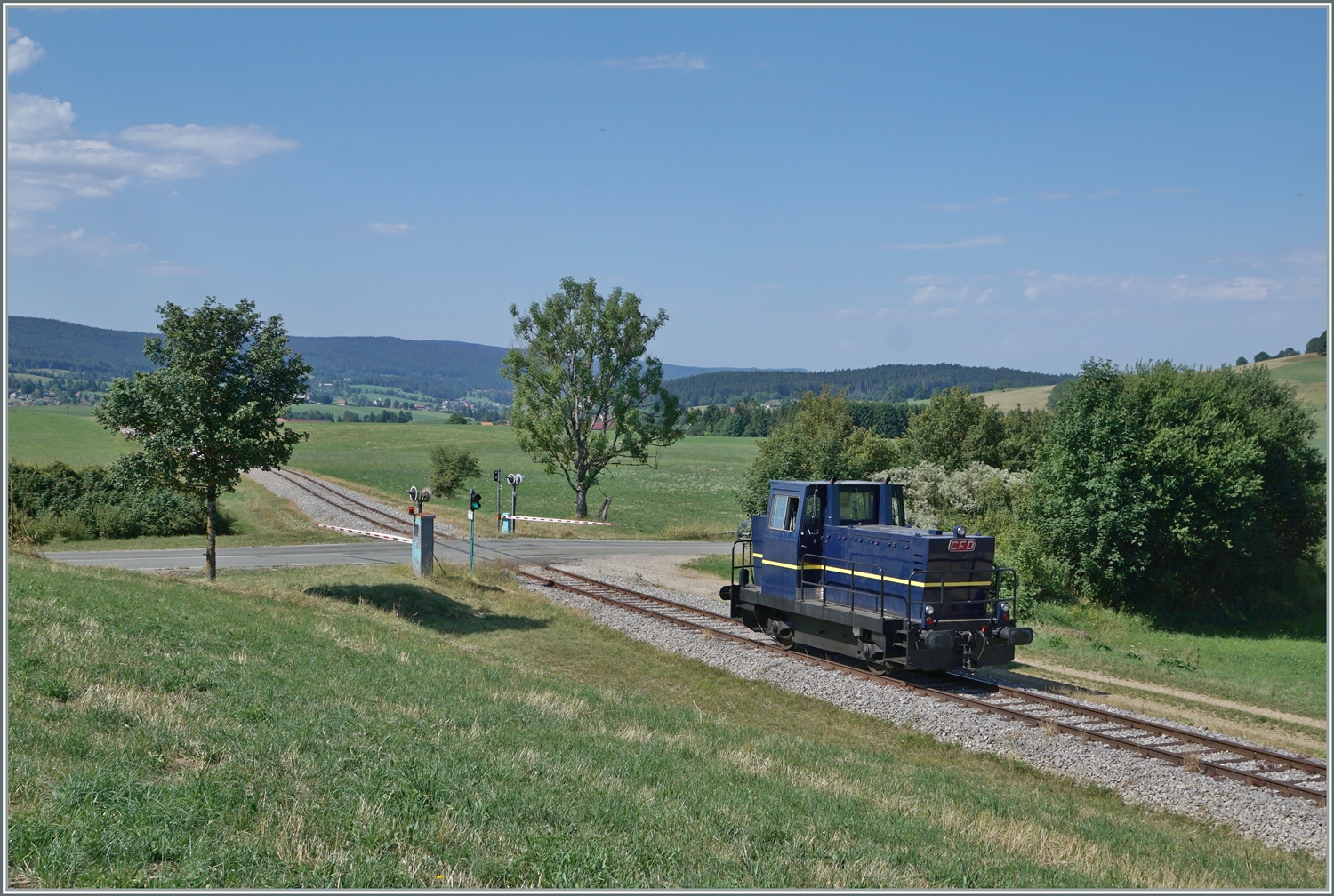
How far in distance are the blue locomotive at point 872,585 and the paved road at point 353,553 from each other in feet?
51.8

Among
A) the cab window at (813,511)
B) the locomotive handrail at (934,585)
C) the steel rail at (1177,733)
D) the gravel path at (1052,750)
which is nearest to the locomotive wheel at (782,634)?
the gravel path at (1052,750)

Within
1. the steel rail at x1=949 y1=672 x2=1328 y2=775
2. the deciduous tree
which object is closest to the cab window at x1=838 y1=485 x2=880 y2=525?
the steel rail at x1=949 y1=672 x2=1328 y2=775

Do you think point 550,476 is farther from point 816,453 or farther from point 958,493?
point 958,493

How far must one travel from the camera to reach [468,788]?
7.66 m

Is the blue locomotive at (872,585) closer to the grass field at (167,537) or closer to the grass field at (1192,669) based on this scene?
the grass field at (1192,669)

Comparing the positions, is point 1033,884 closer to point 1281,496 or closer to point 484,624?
point 484,624

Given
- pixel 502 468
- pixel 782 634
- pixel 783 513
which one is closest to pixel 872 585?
pixel 783 513

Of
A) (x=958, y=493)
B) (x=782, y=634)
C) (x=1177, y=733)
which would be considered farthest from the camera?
(x=958, y=493)

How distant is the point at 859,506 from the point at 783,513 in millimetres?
1626

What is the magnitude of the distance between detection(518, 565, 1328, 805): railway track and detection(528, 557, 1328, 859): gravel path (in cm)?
27

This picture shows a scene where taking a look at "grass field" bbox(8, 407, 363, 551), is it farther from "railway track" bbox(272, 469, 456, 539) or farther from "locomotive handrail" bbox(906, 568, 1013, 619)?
"locomotive handrail" bbox(906, 568, 1013, 619)

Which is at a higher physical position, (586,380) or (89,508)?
(586,380)

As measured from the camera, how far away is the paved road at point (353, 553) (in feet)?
104

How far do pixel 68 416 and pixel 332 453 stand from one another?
3393 cm
